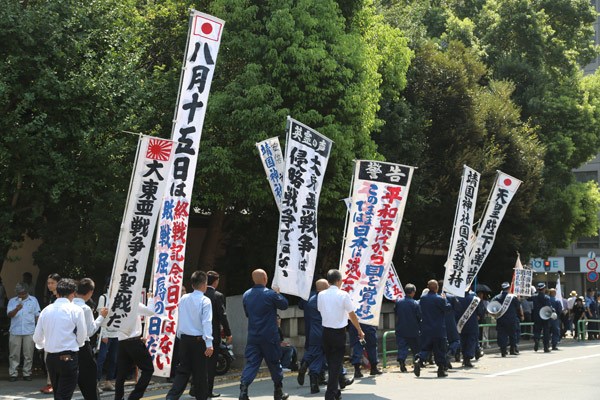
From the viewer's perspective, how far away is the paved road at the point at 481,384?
44.2ft

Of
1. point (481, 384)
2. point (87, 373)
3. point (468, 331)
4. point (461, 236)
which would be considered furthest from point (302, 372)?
point (461, 236)

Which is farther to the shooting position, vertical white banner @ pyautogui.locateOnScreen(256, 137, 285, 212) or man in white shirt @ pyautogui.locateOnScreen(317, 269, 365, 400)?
vertical white banner @ pyautogui.locateOnScreen(256, 137, 285, 212)

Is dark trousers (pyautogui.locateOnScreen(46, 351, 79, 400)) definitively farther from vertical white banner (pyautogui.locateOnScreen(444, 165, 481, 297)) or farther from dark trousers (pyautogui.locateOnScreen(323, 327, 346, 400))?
vertical white banner (pyautogui.locateOnScreen(444, 165, 481, 297))

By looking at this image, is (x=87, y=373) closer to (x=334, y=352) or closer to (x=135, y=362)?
(x=135, y=362)

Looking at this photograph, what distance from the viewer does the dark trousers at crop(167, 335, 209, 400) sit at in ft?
37.7

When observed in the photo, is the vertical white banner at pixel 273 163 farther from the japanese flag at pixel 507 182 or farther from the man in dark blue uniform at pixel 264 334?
the japanese flag at pixel 507 182

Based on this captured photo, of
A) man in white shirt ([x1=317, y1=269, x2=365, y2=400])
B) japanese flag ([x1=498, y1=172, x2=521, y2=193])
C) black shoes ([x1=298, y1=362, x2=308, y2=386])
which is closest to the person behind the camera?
man in white shirt ([x1=317, y1=269, x2=365, y2=400])

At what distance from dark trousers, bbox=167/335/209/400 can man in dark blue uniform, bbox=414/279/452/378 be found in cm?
627

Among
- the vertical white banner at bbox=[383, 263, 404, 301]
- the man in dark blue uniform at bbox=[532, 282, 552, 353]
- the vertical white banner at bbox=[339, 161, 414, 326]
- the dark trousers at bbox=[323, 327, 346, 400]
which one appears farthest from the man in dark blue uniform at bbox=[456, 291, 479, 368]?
the dark trousers at bbox=[323, 327, 346, 400]

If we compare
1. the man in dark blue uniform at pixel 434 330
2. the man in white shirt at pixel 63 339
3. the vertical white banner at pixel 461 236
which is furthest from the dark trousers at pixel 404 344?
the man in white shirt at pixel 63 339

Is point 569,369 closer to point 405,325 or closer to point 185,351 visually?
point 405,325

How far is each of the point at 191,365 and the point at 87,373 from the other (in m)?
1.41

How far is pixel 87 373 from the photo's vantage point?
10.7 metres

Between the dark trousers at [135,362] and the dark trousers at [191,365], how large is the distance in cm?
40
